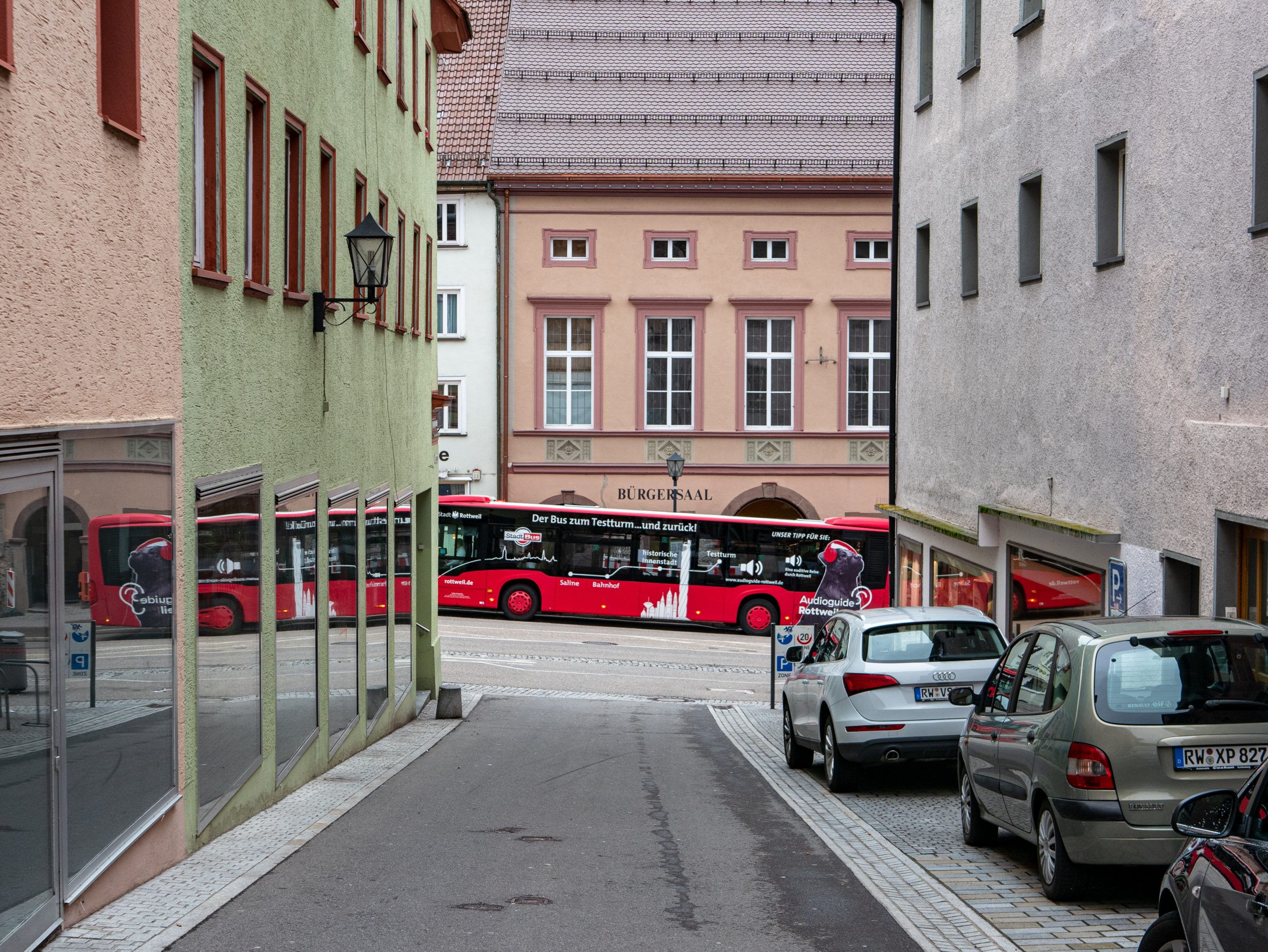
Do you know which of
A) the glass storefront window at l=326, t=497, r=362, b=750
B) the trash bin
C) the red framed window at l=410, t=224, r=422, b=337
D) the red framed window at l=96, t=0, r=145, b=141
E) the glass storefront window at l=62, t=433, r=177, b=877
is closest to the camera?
the trash bin

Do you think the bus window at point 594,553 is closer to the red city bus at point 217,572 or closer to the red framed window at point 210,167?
the red city bus at point 217,572

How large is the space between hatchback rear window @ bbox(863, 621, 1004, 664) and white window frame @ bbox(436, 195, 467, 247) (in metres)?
31.6

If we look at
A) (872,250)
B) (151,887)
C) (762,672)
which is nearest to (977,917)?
(151,887)

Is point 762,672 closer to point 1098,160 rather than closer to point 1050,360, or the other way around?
point 1050,360

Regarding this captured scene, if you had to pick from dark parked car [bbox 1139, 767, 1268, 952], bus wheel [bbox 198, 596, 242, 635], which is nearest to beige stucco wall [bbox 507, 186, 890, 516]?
bus wheel [bbox 198, 596, 242, 635]

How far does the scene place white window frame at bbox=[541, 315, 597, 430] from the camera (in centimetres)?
4312

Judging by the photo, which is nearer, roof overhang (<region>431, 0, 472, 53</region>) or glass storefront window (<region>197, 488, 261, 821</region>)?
glass storefront window (<region>197, 488, 261, 821</region>)

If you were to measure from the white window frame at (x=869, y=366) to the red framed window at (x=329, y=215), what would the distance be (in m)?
29.2

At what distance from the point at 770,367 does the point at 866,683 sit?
30417 millimetres

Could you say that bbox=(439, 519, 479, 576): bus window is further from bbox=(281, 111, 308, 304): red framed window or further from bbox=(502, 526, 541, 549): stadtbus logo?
bbox=(281, 111, 308, 304): red framed window

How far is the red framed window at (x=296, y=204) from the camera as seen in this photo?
13438mm

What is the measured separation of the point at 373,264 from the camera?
1371cm

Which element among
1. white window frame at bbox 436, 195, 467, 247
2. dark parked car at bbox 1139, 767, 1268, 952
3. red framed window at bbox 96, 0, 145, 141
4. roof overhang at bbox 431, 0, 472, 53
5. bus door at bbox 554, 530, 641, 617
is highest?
roof overhang at bbox 431, 0, 472, 53

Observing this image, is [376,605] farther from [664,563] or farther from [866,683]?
[664,563]
